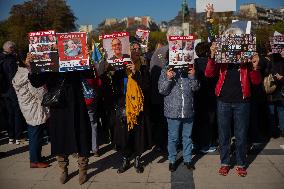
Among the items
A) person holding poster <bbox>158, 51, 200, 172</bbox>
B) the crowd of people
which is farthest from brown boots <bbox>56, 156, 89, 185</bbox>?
person holding poster <bbox>158, 51, 200, 172</bbox>

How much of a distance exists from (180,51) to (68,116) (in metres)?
1.84

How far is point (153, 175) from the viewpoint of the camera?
573 cm

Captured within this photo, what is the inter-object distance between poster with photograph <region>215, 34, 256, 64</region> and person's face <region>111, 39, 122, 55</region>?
4.59 ft

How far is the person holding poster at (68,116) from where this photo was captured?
532cm

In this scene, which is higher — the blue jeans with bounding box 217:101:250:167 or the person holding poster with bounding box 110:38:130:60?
the person holding poster with bounding box 110:38:130:60

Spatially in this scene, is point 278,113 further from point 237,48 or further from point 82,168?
point 82,168

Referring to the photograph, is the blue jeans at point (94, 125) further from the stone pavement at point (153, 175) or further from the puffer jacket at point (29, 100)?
the puffer jacket at point (29, 100)

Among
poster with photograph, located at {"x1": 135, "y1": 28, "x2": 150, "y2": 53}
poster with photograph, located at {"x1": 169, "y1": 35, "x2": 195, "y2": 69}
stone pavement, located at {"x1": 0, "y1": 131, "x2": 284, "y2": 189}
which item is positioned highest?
poster with photograph, located at {"x1": 135, "y1": 28, "x2": 150, "y2": 53}

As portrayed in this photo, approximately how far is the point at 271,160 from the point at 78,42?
3768 mm

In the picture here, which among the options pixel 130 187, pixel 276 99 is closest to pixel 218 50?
pixel 130 187

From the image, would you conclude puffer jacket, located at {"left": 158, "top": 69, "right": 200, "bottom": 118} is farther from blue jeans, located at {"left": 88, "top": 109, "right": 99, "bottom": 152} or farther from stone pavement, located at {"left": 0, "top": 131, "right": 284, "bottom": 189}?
blue jeans, located at {"left": 88, "top": 109, "right": 99, "bottom": 152}

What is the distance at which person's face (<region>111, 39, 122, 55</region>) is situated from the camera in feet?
17.1

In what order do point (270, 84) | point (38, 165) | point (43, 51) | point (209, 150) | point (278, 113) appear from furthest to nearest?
point (278, 113)
point (270, 84)
point (209, 150)
point (38, 165)
point (43, 51)

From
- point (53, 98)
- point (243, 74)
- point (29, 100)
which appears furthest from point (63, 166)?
point (243, 74)
